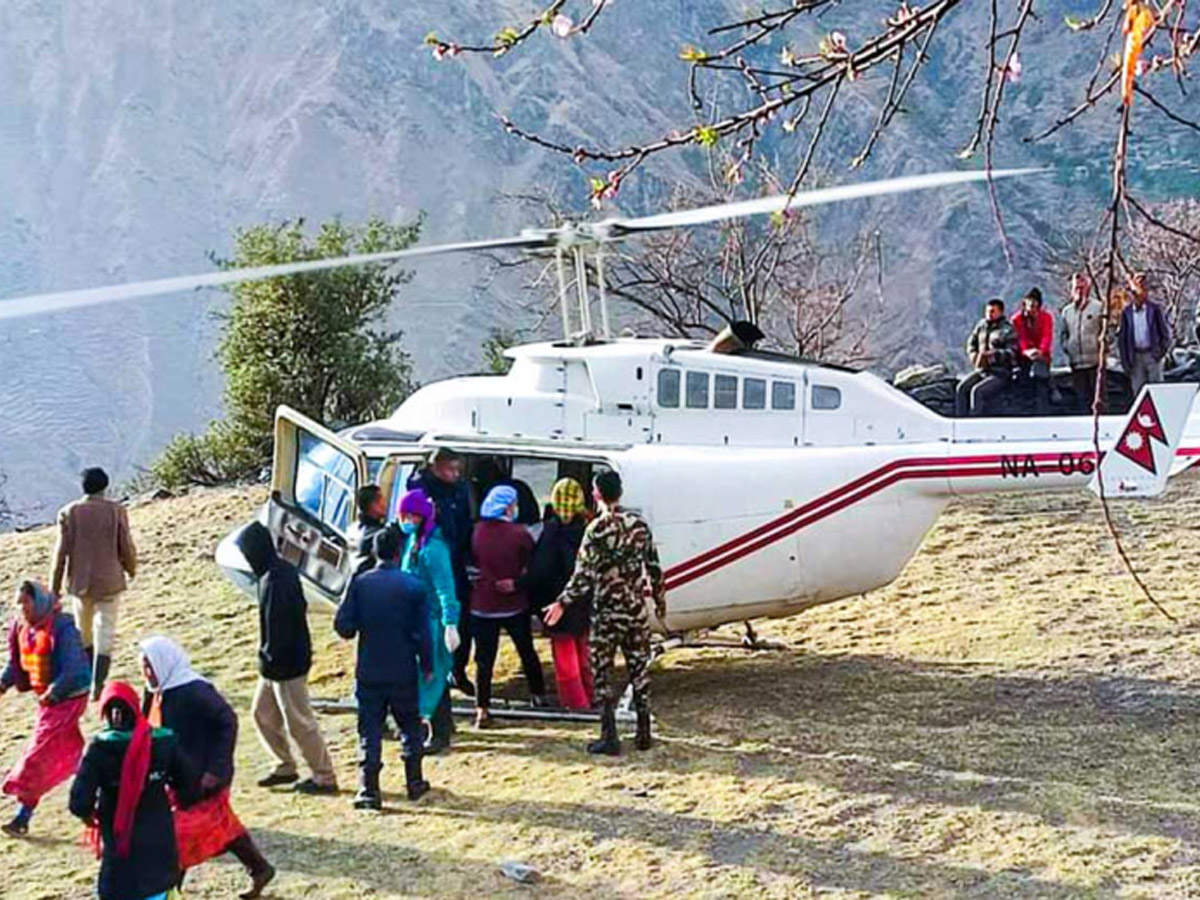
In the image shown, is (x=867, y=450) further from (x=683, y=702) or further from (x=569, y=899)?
(x=569, y=899)

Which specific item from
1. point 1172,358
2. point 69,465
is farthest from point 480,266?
point 1172,358

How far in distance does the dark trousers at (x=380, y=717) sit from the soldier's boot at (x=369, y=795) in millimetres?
16

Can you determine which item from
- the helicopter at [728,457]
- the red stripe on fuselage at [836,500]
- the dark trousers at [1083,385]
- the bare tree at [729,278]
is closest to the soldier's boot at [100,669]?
the helicopter at [728,457]

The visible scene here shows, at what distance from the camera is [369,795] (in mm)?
7398

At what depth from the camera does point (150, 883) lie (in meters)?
5.29

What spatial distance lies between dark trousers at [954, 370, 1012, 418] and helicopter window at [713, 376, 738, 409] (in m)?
3.42

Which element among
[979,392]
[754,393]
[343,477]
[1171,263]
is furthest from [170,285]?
[1171,263]

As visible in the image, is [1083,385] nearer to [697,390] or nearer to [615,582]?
[697,390]

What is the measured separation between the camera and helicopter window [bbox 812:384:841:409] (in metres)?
9.27

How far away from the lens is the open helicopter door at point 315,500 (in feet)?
29.7

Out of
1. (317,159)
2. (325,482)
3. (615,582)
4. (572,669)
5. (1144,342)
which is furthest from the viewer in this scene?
(317,159)

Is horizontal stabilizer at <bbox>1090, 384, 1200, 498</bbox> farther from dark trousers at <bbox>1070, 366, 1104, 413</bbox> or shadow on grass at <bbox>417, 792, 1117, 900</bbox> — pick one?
dark trousers at <bbox>1070, 366, 1104, 413</bbox>

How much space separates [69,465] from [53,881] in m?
55.1

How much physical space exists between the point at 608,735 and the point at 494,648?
100cm
